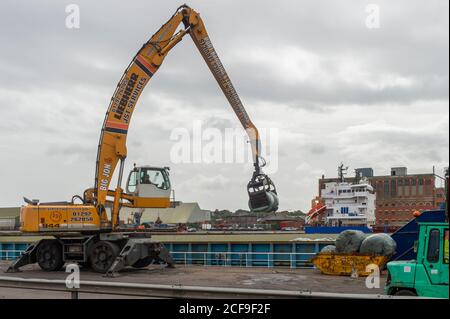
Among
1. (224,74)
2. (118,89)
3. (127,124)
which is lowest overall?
(127,124)

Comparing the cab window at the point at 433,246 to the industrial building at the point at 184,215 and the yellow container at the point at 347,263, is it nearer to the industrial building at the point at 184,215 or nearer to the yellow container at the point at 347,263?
the yellow container at the point at 347,263

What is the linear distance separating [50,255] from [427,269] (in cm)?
1582

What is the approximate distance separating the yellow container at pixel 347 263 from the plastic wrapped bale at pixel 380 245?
25 cm

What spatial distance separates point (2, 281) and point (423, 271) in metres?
8.38

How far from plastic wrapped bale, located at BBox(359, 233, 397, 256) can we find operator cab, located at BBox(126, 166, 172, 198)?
8.18m

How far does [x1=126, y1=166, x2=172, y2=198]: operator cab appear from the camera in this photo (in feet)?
70.6

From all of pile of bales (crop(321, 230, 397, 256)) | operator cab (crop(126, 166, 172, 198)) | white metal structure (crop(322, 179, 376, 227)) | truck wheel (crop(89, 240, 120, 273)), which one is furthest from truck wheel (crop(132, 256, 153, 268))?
white metal structure (crop(322, 179, 376, 227))

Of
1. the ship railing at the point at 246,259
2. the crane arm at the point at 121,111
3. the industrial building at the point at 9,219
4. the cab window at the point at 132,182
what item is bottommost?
the industrial building at the point at 9,219

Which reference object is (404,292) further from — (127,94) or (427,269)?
(127,94)

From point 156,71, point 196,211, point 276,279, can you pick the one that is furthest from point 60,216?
point 196,211

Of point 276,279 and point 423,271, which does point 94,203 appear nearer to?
point 276,279

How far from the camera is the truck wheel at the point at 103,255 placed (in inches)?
801

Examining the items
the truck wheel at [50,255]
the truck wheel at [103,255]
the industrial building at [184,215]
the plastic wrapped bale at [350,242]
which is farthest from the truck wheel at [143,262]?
the industrial building at [184,215]
